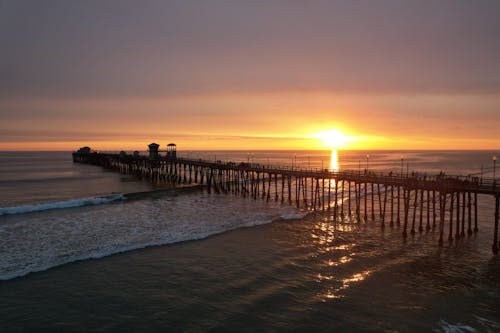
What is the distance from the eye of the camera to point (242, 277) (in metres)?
17.7

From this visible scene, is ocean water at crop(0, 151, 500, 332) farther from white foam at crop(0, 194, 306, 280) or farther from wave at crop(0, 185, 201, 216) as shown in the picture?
wave at crop(0, 185, 201, 216)

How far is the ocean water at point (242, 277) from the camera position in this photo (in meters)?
13.7

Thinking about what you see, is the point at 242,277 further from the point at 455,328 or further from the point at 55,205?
the point at 55,205

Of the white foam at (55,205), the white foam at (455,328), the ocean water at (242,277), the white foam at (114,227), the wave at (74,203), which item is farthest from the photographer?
the wave at (74,203)

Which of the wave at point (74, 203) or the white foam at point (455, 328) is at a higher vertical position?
the wave at point (74, 203)

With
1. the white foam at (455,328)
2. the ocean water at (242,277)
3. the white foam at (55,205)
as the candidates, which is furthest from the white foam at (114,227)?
A: the white foam at (455,328)

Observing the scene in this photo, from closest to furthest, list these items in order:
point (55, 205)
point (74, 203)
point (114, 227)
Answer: point (114, 227) → point (55, 205) → point (74, 203)

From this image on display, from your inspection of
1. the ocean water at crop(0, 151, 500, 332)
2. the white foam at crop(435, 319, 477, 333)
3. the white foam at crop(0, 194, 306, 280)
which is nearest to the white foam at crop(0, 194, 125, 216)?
the white foam at crop(0, 194, 306, 280)

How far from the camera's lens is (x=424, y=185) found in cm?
2547

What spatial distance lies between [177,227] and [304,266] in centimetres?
1313

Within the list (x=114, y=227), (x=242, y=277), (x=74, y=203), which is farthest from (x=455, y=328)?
(x=74, y=203)

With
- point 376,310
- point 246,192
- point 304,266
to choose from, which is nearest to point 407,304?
point 376,310

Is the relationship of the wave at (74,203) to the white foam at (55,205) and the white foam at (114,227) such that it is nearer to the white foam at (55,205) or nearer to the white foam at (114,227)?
the white foam at (55,205)

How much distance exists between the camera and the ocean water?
13719 millimetres
